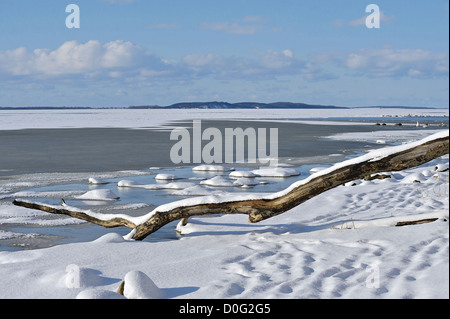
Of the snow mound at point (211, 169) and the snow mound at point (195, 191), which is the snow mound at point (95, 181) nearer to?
the snow mound at point (195, 191)

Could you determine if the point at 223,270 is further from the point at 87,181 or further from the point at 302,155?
the point at 302,155

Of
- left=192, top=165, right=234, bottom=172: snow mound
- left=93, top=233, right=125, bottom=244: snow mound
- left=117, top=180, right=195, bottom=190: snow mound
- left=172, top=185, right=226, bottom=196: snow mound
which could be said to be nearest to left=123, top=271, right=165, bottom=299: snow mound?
left=93, top=233, right=125, bottom=244: snow mound

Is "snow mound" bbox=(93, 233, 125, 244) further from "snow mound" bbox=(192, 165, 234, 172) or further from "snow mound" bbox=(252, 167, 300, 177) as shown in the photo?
"snow mound" bbox=(192, 165, 234, 172)

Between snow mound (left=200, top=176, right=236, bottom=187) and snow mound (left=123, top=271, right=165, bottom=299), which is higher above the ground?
snow mound (left=123, top=271, right=165, bottom=299)

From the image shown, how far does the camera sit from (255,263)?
217 inches

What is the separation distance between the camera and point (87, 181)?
14.0 m

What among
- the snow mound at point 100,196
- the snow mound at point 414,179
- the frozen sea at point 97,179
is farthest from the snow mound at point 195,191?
the snow mound at point 414,179

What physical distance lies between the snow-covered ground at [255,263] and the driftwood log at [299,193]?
1.16 feet

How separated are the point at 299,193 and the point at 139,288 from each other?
8.74 ft

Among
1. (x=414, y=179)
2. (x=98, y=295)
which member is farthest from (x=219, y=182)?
(x=98, y=295)

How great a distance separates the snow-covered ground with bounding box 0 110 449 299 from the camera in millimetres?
4547

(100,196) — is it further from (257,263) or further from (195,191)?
(257,263)

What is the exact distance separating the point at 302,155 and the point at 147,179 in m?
8.86
